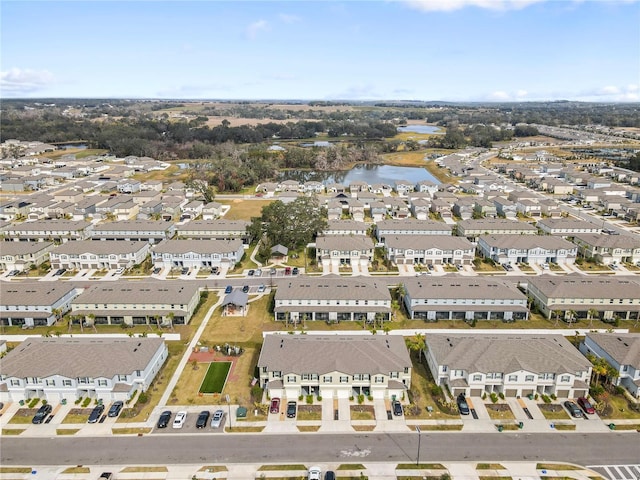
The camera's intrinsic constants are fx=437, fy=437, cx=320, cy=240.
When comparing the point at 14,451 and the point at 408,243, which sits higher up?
the point at 408,243

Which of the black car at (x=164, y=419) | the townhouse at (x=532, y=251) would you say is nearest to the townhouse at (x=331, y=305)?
the black car at (x=164, y=419)

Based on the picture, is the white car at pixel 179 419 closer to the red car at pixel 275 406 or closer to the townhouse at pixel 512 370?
the red car at pixel 275 406

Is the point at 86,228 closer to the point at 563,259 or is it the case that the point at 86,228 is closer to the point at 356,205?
the point at 356,205

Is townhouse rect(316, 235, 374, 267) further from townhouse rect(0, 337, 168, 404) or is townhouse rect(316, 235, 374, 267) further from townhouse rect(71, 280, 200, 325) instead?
townhouse rect(0, 337, 168, 404)

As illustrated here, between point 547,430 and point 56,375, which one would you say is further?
point 56,375

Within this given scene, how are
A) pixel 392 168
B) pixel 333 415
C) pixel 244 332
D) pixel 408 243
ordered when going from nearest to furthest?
pixel 333 415 < pixel 244 332 < pixel 408 243 < pixel 392 168

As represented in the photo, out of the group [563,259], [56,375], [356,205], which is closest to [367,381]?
[56,375]

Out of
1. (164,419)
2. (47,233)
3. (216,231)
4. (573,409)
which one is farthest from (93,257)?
(573,409)
